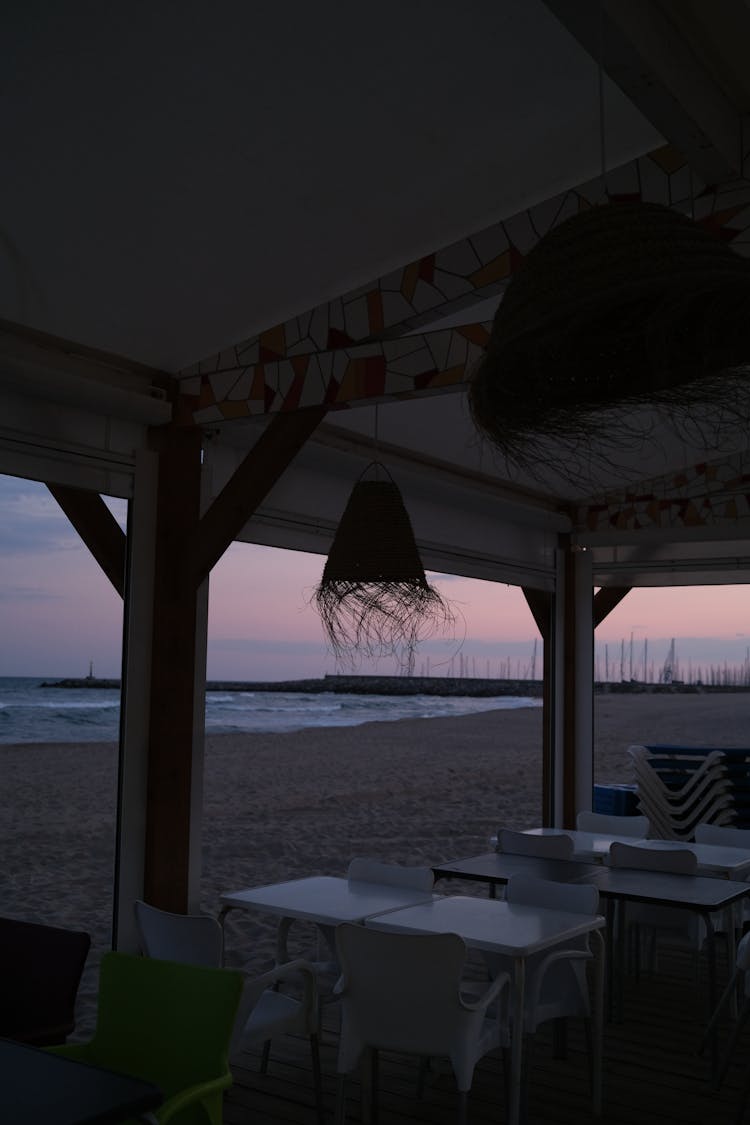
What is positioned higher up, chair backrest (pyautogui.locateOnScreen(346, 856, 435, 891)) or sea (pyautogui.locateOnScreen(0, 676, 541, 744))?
chair backrest (pyautogui.locateOnScreen(346, 856, 435, 891))

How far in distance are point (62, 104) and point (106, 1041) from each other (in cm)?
268

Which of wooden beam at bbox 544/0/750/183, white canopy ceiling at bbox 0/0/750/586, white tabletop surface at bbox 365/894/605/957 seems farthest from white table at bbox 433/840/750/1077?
wooden beam at bbox 544/0/750/183

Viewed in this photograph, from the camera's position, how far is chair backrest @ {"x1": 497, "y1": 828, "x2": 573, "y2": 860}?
5070 mm

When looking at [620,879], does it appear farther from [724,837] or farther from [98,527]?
[98,527]

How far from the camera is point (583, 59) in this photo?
11.0 feet

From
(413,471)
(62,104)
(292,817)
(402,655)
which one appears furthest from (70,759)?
(62,104)

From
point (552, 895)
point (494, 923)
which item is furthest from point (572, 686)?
point (494, 923)

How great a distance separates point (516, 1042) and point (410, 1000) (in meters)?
0.43

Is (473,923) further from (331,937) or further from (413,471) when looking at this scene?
(413,471)

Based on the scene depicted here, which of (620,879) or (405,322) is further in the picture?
Result: (620,879)

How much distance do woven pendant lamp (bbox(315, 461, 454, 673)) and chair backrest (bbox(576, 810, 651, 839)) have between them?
7.85 feet

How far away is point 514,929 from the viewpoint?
3.64m

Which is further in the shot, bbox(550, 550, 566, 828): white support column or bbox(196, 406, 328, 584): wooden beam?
bbox(550, 550, 566, 828): white support column

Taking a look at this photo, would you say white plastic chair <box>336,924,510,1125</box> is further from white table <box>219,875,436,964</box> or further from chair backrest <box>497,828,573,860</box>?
chair backrest <box>497,828,573,860</box>
